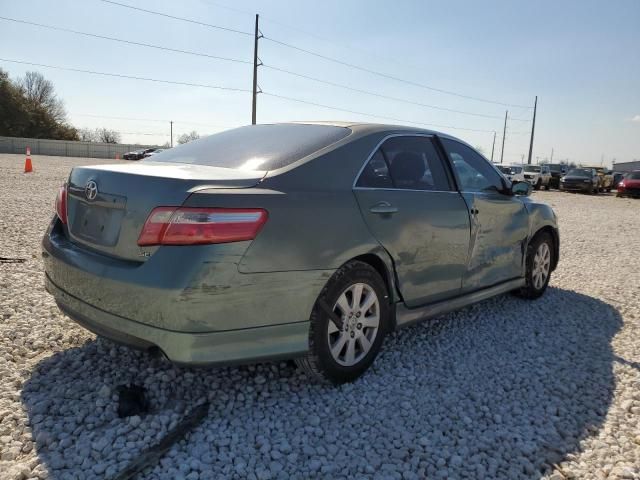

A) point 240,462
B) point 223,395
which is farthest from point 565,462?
point 223,395

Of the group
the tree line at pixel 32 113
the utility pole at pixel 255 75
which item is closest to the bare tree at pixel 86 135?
the tree line at pixel 32 113

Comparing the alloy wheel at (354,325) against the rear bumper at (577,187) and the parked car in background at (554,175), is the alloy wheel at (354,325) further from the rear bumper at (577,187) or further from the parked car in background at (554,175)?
the parked car in background at (554,175)

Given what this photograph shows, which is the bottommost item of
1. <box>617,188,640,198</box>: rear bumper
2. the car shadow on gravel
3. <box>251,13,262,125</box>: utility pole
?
the car shadow on gravel

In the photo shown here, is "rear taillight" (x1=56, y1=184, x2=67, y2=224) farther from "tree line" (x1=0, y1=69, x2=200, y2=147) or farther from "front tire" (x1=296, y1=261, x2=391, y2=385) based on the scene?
"tree line" (x1=0, y1=69, x2=200, y2=147)

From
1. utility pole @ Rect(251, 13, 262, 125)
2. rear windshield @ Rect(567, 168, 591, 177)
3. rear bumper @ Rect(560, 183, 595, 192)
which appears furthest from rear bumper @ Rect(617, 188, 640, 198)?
utility pole @ Rect(251, 13, 262, 125)

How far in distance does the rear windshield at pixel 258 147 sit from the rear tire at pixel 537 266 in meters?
2.69

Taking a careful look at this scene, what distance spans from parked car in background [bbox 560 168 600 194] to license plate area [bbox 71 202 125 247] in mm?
31638

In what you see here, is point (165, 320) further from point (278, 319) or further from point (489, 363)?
point (489, 363)

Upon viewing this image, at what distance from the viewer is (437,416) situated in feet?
8.96

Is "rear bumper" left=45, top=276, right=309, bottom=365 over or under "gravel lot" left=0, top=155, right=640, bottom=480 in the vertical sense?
over

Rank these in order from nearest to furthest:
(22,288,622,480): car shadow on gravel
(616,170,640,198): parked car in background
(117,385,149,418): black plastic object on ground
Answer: (22,288,622,480): car shadow on gravel → (117,385,149,418): black plastic object on ground → (616,170,640,198): parked car in background

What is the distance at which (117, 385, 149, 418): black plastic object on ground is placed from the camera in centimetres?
261

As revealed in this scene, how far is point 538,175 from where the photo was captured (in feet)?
103

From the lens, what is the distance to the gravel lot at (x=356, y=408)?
2.26 metres
